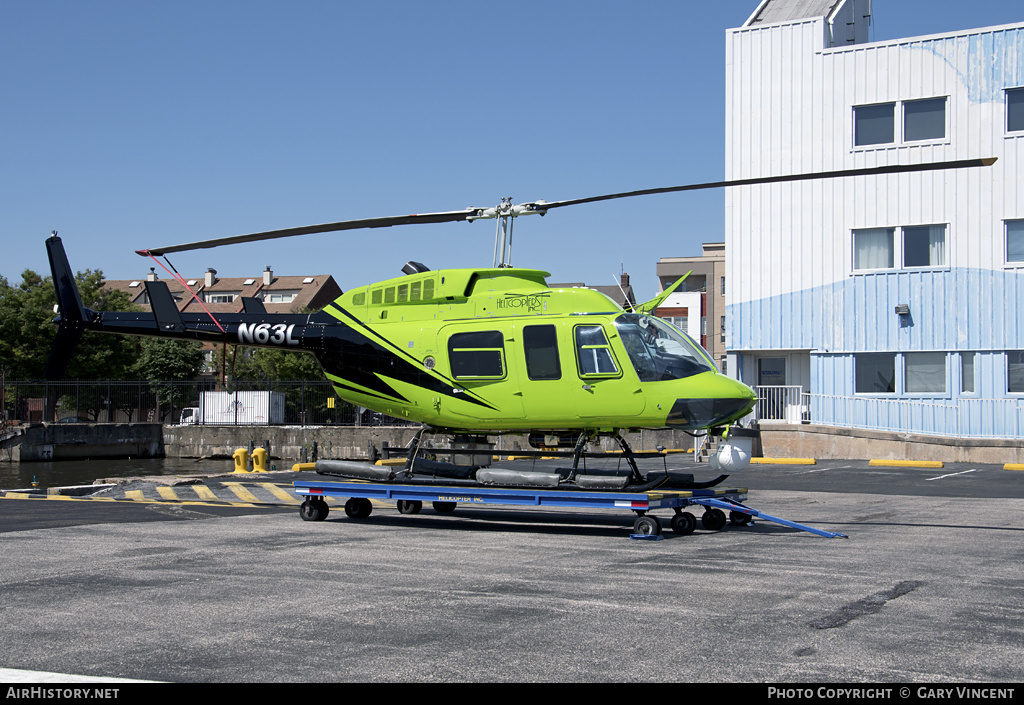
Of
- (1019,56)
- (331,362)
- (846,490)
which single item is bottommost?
(846,490)

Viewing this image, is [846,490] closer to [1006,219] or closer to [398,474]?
[398,474]

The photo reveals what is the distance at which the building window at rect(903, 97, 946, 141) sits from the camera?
2684 cm

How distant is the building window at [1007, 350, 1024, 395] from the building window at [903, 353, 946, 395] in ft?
5.55

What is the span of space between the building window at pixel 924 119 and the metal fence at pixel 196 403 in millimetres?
24656

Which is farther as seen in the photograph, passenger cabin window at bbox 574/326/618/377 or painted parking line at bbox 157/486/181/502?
painted parking line at bbox 157/486/181/502

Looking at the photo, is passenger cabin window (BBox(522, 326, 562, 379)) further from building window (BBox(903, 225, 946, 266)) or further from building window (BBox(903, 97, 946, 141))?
building window (BBox(903, 97, 946, 141))

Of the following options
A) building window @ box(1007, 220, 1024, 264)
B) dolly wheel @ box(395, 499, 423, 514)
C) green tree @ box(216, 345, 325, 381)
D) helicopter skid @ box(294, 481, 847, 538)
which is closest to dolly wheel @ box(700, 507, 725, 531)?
helicopter skid @ box(294, 481, 847, 538)

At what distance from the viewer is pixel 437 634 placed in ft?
19.5

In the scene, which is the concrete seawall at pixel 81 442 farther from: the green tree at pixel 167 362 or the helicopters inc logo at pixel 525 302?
the helicopters inc logo at pixel 525 302

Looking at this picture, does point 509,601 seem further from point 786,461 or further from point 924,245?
point 924,245

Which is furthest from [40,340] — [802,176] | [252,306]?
[802,176]

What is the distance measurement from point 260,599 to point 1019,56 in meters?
27.3

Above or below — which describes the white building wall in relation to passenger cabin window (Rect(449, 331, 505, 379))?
above

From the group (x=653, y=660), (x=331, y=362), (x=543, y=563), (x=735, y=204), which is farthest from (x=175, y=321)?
(x=735, y=204)
